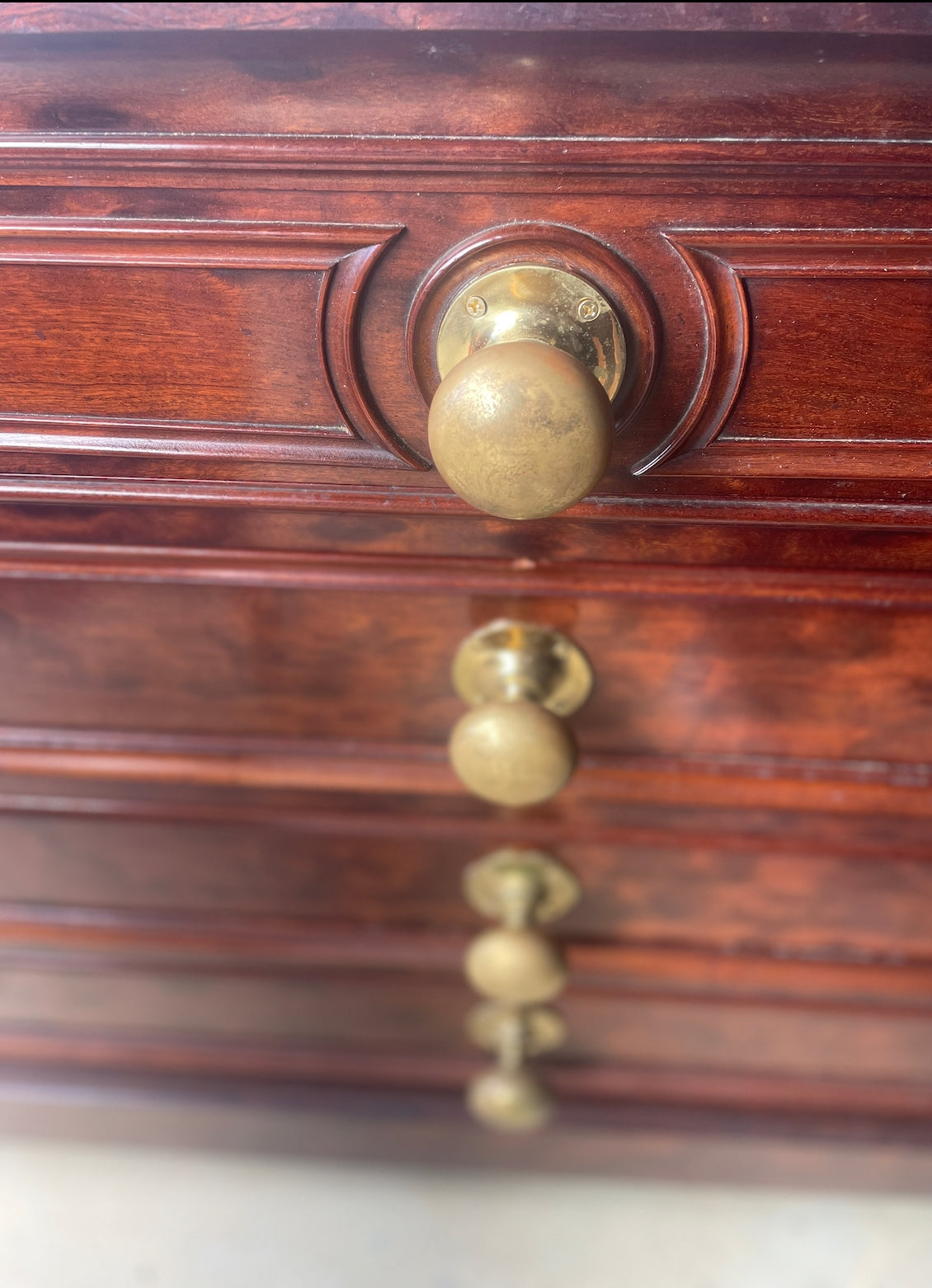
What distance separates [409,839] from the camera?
1.56 ft

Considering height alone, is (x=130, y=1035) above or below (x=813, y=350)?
below

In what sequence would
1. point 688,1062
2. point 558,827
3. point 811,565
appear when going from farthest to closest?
point 688,1062, point 558,827, point 811,565

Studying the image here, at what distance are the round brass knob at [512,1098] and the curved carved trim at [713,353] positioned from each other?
1.18 ft

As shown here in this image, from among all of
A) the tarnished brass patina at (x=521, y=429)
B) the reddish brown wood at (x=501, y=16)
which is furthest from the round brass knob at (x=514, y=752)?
the reddish brown wood at (x=501, y=16)

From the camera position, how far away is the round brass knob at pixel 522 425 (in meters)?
0.25

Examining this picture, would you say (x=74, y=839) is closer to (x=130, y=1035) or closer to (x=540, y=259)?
(x=130, y=1035)

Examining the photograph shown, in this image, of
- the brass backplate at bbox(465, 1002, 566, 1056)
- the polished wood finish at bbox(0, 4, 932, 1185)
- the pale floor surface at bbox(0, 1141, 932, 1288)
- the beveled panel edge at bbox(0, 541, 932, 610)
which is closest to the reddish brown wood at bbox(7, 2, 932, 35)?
the polished wood finish at bbox(0, 4, 932, 1185)

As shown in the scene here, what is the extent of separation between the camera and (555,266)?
0.94 ft

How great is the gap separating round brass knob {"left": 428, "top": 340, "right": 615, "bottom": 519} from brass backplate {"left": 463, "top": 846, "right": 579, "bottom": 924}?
25cm

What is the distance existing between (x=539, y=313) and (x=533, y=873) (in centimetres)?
28

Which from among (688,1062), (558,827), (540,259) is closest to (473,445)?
(540,259)

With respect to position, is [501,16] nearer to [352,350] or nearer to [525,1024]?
[352,350]

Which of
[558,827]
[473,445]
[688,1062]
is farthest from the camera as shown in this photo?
[688,1062]

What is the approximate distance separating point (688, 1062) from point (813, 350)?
44 cm
